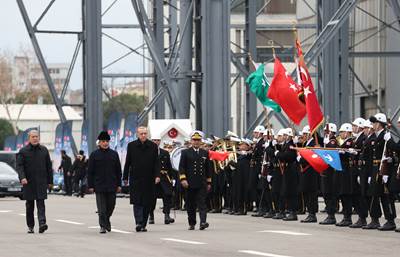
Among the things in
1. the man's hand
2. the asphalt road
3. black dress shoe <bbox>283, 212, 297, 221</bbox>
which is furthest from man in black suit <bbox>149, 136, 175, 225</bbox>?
black dress shoe <bbox>283, 212, 297, 221</bbox>

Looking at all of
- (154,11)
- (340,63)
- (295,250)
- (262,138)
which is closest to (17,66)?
(154,11)

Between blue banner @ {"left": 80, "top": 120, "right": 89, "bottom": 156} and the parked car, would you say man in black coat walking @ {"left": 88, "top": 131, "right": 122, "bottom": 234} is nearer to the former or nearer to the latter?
the parked car

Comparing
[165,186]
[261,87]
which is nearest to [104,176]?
[165,186]

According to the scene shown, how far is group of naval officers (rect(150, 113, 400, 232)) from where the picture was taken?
24.8 meters

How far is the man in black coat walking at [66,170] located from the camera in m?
52.9

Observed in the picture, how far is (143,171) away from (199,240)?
11.2 feet

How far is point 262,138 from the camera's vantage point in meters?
30.9

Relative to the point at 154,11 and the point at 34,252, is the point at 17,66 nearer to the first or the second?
the point at 154,11

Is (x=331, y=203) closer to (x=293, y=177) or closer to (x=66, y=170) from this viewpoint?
(x=293, y=177)

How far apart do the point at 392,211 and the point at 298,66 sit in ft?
15.3

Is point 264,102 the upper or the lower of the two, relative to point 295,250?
upper

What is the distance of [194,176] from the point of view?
25719mm

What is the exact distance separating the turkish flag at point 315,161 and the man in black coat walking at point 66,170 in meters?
26.1

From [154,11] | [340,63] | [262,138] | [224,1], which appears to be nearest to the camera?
[262,138]
